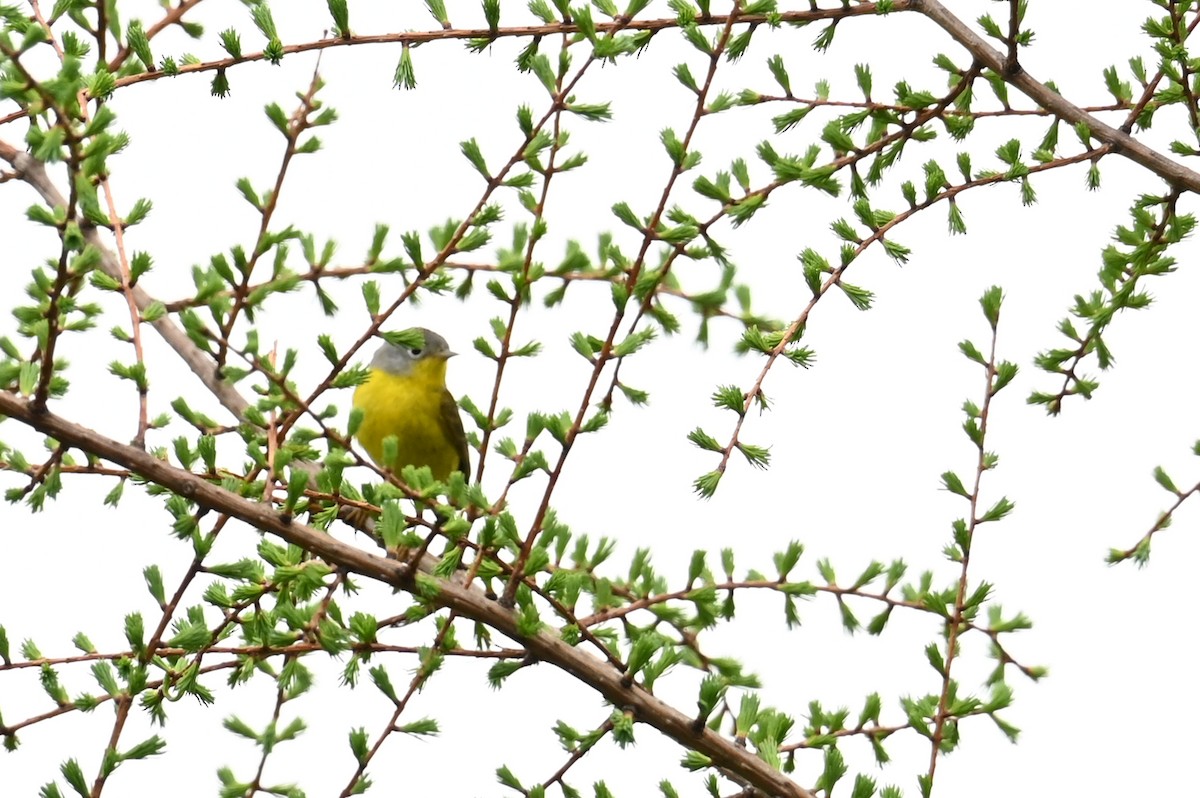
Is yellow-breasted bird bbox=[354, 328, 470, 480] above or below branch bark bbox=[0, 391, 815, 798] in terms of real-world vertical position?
above

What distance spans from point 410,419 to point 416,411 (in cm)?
4

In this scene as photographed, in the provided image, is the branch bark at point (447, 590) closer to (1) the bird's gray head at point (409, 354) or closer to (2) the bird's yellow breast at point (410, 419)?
(2) the bird's yellow breast at point (410, 419)

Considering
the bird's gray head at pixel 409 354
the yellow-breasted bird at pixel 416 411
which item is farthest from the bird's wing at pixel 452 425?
the bird's gray head at pixel 409 354

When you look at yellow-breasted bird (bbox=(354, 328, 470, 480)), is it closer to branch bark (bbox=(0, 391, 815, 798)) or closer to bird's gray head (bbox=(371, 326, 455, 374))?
bird's gray head (bbox=(371, 326, 455, 374))

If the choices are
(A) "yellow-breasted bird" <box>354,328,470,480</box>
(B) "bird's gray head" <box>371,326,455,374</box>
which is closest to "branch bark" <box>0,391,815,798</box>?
(A) "yellow-breasted bird" <box>354,328,470,480</box>

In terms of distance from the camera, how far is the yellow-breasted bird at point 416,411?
4977 mm

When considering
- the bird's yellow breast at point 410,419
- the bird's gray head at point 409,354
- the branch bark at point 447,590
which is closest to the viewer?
the branch bark at point 447,590

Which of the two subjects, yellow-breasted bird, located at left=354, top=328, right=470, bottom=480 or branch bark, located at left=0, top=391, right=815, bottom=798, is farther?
yellow-breasted bird, located at left=354, top=328, right=470, bottom=480

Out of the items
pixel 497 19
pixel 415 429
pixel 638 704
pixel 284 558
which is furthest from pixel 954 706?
pixel 415 429

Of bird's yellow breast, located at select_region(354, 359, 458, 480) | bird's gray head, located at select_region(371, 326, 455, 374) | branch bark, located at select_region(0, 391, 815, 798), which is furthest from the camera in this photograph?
bird's gray head, located at select_region(371, 326, 455, 374)

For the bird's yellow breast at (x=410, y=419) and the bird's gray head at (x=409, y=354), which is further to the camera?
the bird's gray head at (x=409, y=354)

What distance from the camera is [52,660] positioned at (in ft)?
8.70

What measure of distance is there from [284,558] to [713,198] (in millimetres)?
1044

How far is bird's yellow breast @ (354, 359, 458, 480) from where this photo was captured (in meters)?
4.97
